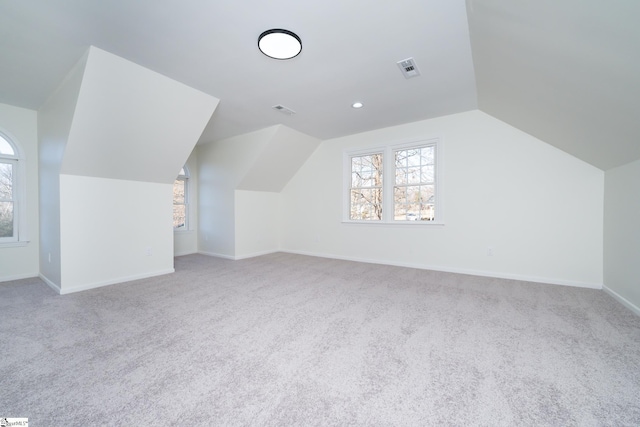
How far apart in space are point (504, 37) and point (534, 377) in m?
2.45

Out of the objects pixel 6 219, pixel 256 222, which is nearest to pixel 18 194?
pixel 6 219

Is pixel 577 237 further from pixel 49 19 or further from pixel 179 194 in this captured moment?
pixel 179 194

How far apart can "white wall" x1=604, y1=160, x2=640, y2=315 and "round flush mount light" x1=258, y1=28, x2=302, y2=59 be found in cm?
344

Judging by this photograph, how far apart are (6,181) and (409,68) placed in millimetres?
5661

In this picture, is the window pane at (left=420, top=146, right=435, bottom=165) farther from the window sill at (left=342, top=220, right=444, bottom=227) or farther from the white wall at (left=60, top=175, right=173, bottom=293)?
the white wall at (left=60, top=175, right=173, bottom=293)

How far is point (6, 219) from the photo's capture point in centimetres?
371

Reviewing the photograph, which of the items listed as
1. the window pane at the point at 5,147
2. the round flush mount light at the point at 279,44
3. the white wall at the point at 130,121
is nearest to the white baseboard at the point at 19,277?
the window pane at the point at 5,147

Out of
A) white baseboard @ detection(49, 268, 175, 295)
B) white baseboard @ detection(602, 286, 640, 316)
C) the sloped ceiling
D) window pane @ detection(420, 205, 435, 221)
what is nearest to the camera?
the sloped ceiling

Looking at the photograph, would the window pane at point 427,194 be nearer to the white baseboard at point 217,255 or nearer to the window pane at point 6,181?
the white baseboard at point 217,255

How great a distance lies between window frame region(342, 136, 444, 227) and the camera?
4238mm

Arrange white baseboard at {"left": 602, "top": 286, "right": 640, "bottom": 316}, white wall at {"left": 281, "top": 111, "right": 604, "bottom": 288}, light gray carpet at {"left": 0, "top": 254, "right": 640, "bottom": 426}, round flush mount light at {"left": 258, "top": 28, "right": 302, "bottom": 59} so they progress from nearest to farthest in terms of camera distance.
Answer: light gray carpet at {"left": 0, "top": 254, "right": 640, "bottom": 426}, round flush mount light at {"left": 258, "top": 28, "right": 302, "bottom": 59}, white baseboard at {"left": 602, "top": 286, "right": 640, "bottom": 316}, white wall at {"left": 281, "top": 111, "right": 604, "bottom": 288}

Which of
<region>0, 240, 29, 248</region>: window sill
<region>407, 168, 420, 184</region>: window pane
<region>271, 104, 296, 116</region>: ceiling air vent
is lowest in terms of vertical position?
<region>0, 240, 29, 248</region>: window sill

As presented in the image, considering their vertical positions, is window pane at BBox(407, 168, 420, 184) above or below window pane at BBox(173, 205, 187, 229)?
above

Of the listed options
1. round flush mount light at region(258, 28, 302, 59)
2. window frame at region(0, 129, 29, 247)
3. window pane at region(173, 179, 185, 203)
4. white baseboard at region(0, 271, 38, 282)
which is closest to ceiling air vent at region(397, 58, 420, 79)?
round flush mount light at region(258, 28, 302, 59)
